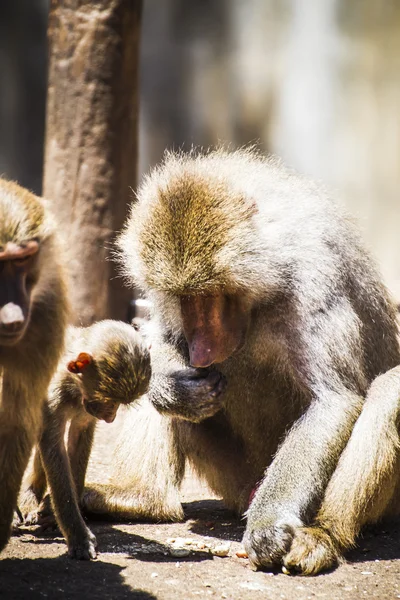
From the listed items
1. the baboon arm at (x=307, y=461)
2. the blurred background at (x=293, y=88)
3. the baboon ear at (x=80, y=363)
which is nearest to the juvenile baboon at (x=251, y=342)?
the baboon arm at (x=307, y=461)

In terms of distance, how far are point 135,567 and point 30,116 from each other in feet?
18.6

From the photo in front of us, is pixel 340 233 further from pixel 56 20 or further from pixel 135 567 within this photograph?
pixel 56 20

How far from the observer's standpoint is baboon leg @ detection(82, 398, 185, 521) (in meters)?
4.54

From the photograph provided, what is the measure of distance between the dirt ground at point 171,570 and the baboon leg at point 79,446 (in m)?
0.27

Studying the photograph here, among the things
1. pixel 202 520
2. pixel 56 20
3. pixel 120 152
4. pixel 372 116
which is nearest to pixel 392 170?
pixel 372 116

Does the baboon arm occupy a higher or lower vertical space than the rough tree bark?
lower

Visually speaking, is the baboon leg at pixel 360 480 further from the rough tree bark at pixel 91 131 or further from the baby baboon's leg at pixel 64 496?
the rough tree bark at pixel 91 131

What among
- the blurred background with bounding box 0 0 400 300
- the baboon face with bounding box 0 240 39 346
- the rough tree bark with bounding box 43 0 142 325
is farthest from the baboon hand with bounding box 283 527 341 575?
the blurred background with bounding box 0 0 400 300

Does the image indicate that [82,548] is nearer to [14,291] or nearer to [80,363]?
[80,363]

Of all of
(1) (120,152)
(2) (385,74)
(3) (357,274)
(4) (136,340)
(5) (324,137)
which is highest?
(2) (385,74)

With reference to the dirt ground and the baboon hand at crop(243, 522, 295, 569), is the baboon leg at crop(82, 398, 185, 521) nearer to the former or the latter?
the dirt ground

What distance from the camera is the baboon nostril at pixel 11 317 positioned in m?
3.12

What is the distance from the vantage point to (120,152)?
263 inches

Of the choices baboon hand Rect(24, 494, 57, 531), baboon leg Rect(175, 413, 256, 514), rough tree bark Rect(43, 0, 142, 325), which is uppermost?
rough tree bark Rect(43, 0, 142, 325)
